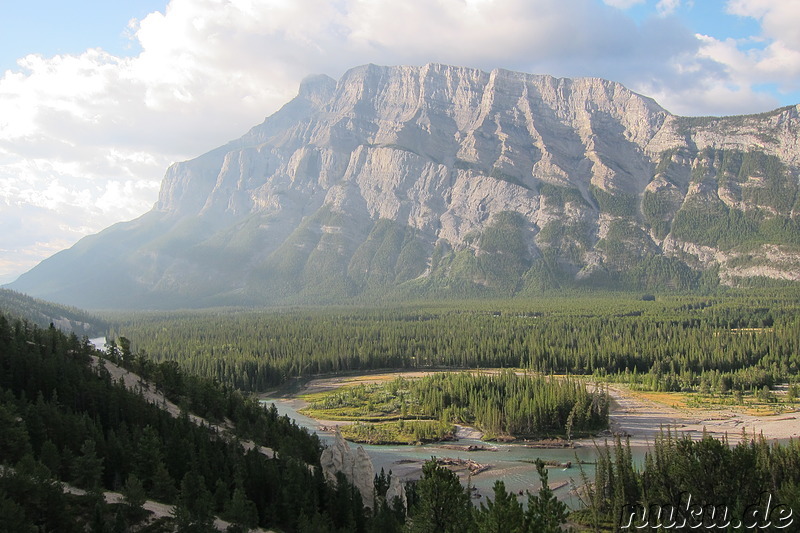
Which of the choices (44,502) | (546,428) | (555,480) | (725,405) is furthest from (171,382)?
(725,405)

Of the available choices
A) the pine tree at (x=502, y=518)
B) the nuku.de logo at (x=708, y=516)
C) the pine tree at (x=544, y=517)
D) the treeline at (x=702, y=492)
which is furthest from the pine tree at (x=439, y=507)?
the treeline at (x=702, y=492)

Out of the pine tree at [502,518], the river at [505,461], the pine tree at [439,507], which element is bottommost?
the river at [505,461]

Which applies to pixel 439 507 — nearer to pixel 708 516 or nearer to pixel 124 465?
pixel 708 516

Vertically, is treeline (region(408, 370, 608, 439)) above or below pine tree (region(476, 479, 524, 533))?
below

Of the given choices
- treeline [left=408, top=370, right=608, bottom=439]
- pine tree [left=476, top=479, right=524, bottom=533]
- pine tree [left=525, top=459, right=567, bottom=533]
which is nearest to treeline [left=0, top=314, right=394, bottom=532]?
pine tree [left=476, top=479, right=524, bottom=533]

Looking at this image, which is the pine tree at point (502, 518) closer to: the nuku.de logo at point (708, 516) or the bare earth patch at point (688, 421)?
the nuku.de logo at point (708, 516)

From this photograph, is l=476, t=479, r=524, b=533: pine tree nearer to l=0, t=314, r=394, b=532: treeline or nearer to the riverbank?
l=0, t=314, r=394, b=532: treeline
